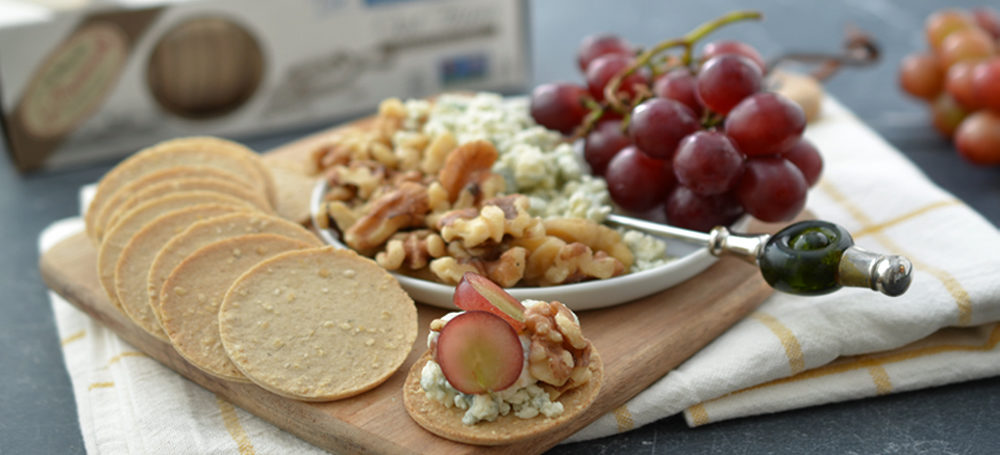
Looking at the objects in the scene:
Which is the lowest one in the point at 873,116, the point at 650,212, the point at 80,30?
the point at 873,116

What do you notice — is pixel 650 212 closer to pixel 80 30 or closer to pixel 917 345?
pixel 917 345

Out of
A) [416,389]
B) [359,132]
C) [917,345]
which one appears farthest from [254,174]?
[917,345]

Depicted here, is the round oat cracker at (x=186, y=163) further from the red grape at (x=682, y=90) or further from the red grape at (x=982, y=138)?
the red grape at (x=982, y=138)

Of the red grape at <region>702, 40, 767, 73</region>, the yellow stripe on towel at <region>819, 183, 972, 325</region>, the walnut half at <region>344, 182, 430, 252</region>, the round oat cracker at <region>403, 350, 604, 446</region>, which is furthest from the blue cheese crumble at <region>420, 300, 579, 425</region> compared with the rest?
the red grape at <region>702, 40, 767, 73</region>

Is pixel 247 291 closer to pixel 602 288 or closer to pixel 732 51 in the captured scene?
pixel 602 288

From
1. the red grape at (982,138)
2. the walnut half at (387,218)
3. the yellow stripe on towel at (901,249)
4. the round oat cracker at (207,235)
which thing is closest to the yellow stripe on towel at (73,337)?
the round oat cracker at (207,235)
